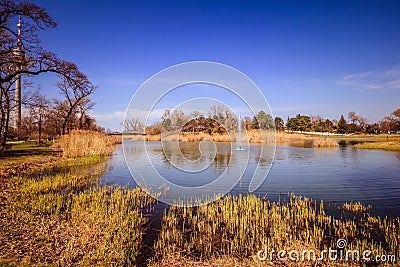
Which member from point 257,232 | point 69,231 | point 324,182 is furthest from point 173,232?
point 324,182

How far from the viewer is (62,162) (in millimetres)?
17891

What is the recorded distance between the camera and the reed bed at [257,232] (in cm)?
551

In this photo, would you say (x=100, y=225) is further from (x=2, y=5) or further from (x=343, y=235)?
(x=2, y=5)

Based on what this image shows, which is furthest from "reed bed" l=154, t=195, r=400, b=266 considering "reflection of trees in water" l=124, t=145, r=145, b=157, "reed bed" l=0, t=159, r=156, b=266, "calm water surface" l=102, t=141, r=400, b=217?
"reflection of trees in water" l=124, t=145, r=145, b=157

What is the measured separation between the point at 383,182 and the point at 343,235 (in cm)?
905

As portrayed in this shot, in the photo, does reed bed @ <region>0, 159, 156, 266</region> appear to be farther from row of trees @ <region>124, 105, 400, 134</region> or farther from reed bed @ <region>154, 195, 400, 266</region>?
row of trees @ <region>124, 105, 400, 134</region>

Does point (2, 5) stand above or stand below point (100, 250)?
above

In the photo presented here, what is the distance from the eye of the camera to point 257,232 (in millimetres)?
6168

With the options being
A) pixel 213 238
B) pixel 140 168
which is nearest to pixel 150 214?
pixel 213 238

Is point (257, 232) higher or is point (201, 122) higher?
point (201, 122)

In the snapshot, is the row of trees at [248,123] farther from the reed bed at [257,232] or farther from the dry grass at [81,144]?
the reed bed at [257,232]

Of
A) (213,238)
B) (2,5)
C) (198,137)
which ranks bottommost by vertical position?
(213,238)

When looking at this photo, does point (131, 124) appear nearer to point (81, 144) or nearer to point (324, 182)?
point (81, 144)

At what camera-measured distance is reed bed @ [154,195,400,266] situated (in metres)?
5.51
